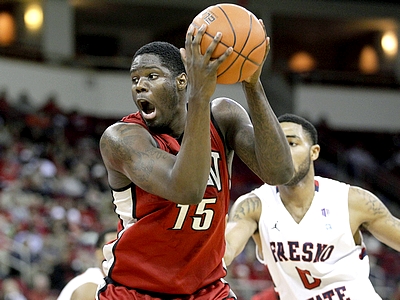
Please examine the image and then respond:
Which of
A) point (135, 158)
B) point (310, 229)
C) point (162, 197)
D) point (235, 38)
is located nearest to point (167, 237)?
point (162, 197)

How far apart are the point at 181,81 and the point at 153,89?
193 mm

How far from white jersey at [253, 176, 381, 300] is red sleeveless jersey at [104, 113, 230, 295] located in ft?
4.72

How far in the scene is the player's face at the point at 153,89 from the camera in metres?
3.38

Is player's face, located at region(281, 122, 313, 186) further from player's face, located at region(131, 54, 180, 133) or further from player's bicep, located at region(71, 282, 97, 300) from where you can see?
player's face, located at region(131, 54, 180, 133)

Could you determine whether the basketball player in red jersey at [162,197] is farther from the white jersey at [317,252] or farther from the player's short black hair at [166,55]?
the white jersey at [317,252]

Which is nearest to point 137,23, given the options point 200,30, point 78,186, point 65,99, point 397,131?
point 65,99

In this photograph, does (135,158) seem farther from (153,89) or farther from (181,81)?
(181,81)

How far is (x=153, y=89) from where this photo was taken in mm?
3379

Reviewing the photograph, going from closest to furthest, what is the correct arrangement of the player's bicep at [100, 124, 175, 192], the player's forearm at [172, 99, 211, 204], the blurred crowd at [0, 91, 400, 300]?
the player's forearm at [172, 99, 211, 204]
the player's bicep at [100, 124, 175, 192]
the blurred crowd at [0, 91, 400, 300]

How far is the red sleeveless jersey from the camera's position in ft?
11.2

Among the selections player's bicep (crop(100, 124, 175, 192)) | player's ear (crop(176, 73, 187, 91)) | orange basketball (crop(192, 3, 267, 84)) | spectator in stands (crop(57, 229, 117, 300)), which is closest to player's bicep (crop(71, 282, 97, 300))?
spectator in stands (crop(57, 229, 117, 300))

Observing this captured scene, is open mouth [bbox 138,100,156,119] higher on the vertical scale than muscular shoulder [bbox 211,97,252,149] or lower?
higher

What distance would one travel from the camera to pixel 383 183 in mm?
17891

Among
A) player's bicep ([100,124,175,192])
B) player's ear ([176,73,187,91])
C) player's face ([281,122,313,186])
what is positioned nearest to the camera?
player's bicep ([100,124,175,192])
